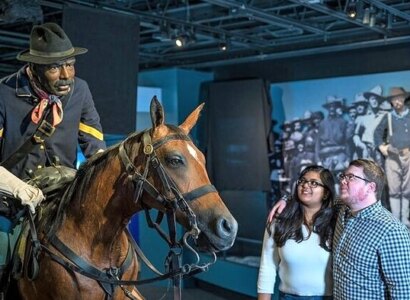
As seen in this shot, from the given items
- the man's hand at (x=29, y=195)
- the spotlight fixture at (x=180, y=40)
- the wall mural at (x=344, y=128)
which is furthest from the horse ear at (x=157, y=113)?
the wall mural at (x=344, y=128)

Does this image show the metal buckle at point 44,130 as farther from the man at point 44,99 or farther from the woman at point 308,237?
the woman at point 308,237

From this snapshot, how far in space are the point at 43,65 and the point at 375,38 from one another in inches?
205

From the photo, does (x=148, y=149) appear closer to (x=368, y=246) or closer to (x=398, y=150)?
(x=368, y=246)

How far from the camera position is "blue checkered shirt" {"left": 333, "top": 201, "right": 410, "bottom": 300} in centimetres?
266

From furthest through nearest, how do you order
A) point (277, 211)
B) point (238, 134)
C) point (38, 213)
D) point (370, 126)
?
point (238, 134)
point (370, 126)
point (277, 211)
point (38, 213)

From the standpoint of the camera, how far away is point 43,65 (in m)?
2.64

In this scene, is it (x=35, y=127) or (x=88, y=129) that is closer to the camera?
(x=35, y=127)

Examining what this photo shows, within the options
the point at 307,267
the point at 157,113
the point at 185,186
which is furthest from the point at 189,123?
the point at 307,267

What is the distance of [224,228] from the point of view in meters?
2.10

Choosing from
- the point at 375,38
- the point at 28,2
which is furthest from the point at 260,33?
the point at 28,2

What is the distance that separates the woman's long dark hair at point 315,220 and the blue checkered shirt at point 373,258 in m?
0.19

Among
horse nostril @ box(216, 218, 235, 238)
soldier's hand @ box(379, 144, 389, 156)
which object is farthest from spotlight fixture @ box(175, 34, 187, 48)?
horse nostril @ box(216, 218, 235, 238)

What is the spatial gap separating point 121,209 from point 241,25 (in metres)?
5.32

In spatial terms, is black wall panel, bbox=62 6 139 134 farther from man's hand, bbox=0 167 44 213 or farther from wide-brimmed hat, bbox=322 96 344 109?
wide-brimmed hat, bbox=322 96 344 109
